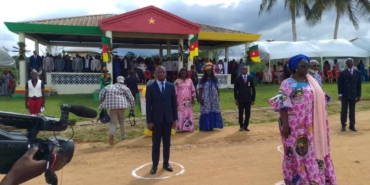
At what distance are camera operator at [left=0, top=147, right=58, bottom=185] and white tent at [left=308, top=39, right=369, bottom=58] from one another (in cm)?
2469

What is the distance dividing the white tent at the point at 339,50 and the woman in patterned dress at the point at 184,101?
1829cm

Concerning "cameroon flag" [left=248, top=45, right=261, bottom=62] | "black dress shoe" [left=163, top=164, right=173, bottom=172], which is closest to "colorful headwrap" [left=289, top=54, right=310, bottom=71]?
"black dress shoe" [left=163, top=164, right=173, bottom=172]

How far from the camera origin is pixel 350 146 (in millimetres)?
6812

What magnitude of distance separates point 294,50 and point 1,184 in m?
24.1

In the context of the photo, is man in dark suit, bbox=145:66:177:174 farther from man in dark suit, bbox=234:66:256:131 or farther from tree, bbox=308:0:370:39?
tree, bbox=308:0:370:39

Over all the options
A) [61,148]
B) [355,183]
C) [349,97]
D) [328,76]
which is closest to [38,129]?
[61,148]

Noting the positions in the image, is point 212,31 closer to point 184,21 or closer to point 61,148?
point 184,21

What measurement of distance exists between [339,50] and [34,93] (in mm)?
21694

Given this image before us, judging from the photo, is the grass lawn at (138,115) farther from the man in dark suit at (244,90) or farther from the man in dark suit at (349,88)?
the man in dark suit at (349,88)

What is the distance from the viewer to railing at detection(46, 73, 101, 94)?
17.3 m

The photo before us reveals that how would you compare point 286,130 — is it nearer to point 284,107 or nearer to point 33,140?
point 284,107

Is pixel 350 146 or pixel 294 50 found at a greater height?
pixel 294 50

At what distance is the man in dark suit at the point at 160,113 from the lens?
18.1ft

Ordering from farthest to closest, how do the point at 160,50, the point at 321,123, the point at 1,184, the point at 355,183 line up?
the point at 160,50, the point at 355,183, the point at 321,123, the point at 1,184
